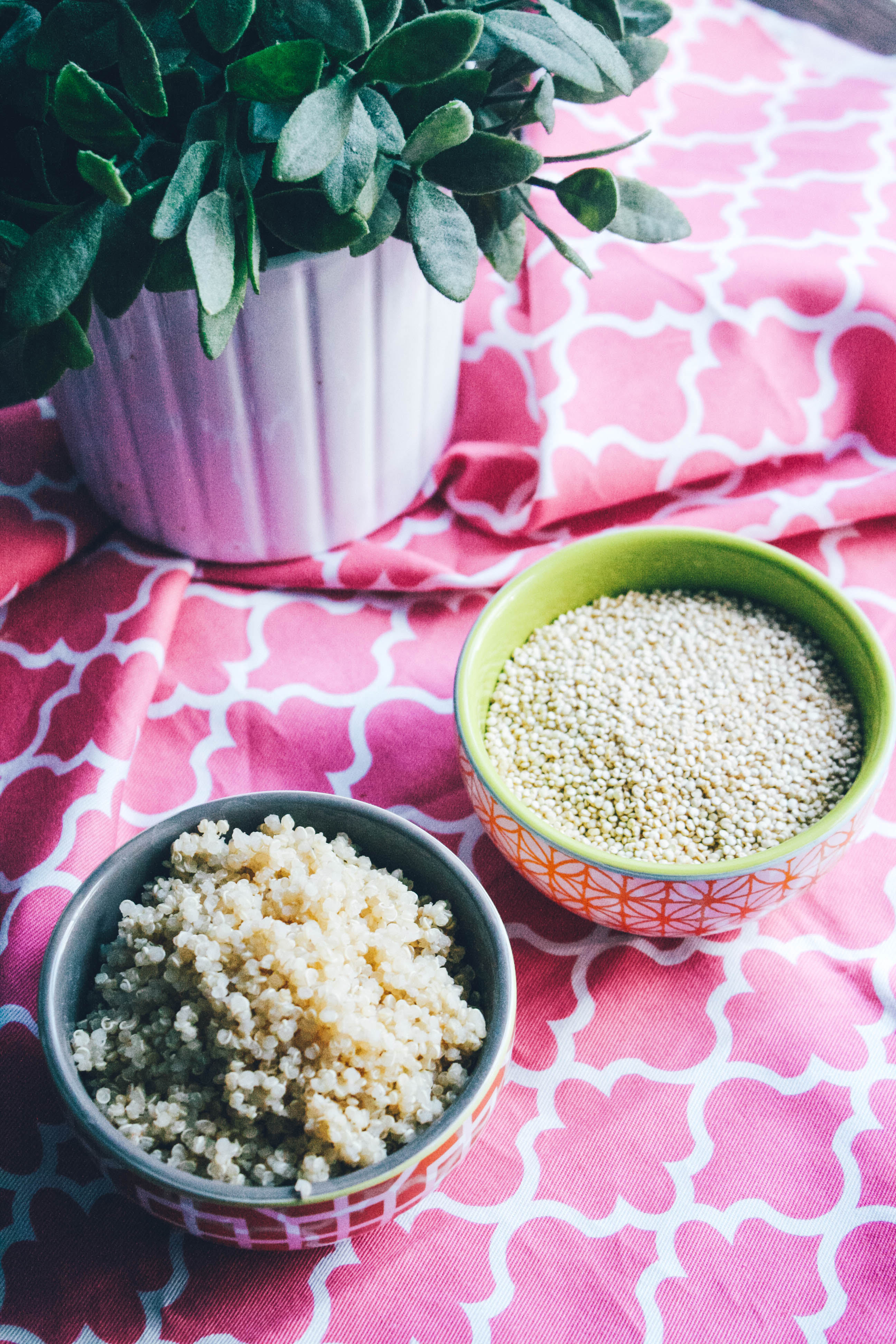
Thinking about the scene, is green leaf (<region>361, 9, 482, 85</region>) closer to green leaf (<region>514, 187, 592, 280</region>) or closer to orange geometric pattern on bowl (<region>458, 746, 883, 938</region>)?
green leaf (<region>514, 187, 592, 280</region>)

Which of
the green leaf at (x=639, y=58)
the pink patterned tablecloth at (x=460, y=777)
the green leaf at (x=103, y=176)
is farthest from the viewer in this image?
the green leaf at (x=639, y=58)

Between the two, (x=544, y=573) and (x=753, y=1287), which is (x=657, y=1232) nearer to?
(x=753, y=1287)

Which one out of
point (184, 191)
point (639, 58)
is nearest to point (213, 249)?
point (184, 191)

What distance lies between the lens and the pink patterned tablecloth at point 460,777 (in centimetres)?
60

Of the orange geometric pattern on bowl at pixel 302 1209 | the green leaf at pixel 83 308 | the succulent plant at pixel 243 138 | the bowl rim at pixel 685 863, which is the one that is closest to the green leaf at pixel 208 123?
the succulent plant at pixel 243 138

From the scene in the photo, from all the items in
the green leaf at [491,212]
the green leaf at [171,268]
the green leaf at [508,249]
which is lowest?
the green leaf at [508,249]

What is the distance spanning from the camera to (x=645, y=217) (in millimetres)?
708

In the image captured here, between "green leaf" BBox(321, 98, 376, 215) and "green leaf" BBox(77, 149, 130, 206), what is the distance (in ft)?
0.35

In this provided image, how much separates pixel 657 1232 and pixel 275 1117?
0.78 feet

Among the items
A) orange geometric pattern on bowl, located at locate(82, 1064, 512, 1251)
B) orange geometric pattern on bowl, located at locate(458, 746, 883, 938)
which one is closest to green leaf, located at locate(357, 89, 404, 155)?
orange geometric pattern on bowl, located at locate(458, 746, 883, 938)

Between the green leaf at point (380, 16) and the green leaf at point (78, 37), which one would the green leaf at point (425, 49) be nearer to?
the green leaf at point (380, 16)

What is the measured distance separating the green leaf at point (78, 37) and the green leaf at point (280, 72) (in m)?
0.06

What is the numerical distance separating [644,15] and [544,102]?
15 cm

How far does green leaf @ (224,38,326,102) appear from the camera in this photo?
0.52 metres
